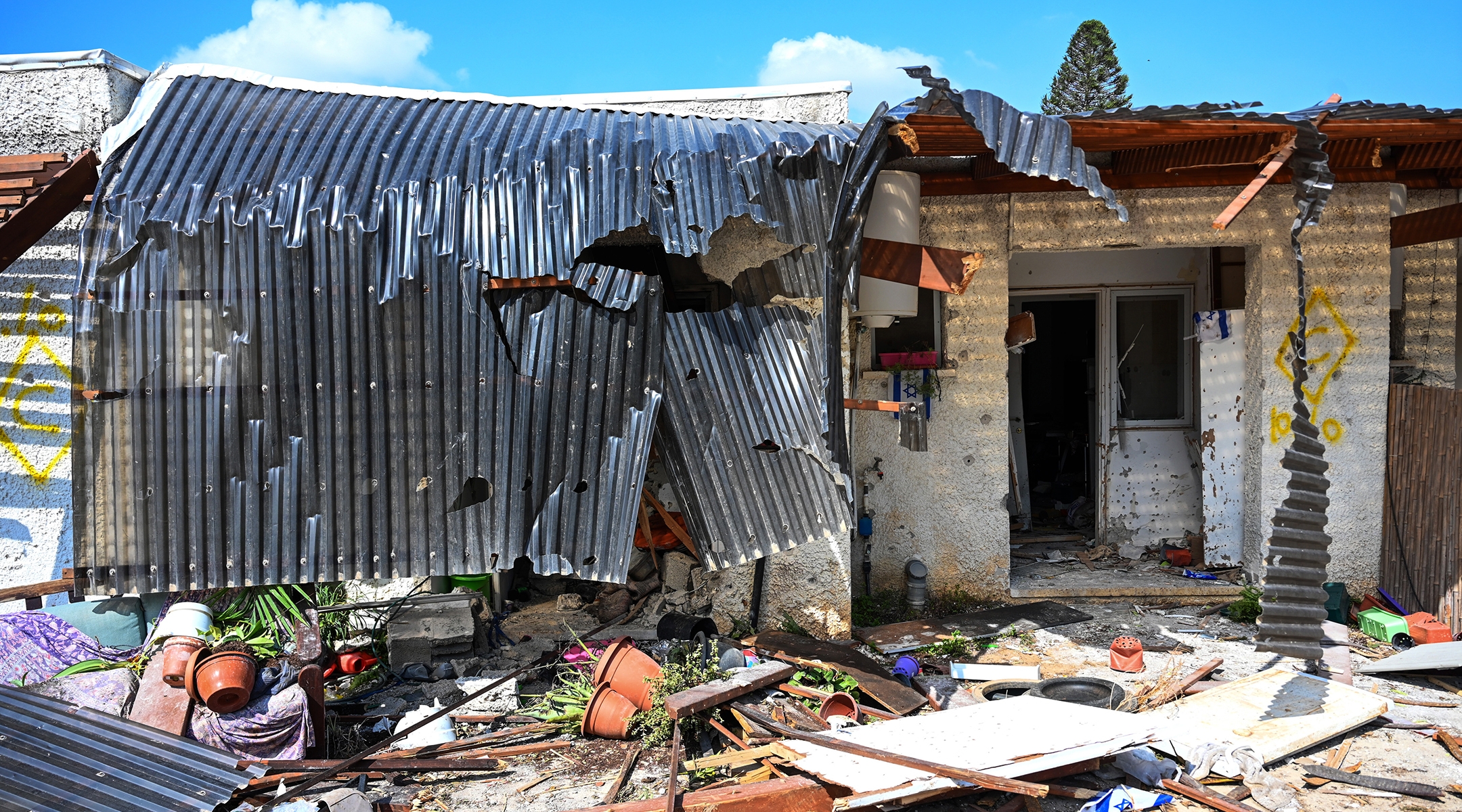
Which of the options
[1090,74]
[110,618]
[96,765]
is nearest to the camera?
[96,765]

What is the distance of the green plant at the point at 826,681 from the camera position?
4812mm

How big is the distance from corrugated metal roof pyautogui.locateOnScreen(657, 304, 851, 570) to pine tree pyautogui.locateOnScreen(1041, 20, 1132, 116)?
21225 millimetres

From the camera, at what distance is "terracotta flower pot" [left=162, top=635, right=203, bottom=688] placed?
4301mm

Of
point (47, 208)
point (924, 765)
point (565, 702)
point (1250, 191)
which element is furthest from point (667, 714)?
point (47, 208)

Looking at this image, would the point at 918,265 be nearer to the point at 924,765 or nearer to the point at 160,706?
the point at 924,765

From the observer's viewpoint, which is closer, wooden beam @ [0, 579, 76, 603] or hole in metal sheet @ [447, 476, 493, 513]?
hole in metal sheet @ [447, 476, 493, 513]

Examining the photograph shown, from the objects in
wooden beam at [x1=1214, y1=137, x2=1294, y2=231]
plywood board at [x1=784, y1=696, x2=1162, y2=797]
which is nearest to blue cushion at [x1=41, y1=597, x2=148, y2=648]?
plywood board at [x1=784, y1=696, x2=1162, y2=797]

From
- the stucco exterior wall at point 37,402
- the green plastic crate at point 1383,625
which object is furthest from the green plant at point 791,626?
the stucco exterior wall at point 37,402

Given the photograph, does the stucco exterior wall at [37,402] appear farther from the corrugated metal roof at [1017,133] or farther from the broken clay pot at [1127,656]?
the broken clay pot at [1127,656]

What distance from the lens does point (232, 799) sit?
3770mm

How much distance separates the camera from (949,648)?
5812 millimetres

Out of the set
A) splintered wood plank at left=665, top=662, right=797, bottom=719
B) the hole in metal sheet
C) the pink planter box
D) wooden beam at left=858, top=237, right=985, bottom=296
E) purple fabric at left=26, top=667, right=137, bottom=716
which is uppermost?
wooden beam at left=858, top=237, right=985, bottom=296

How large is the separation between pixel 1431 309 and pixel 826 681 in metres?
5.87

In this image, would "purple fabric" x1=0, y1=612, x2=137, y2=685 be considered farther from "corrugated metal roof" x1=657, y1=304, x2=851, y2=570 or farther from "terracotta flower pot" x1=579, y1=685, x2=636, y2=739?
"corrugated metal roof" x1=657, y1=304, x2=851, y2=570
